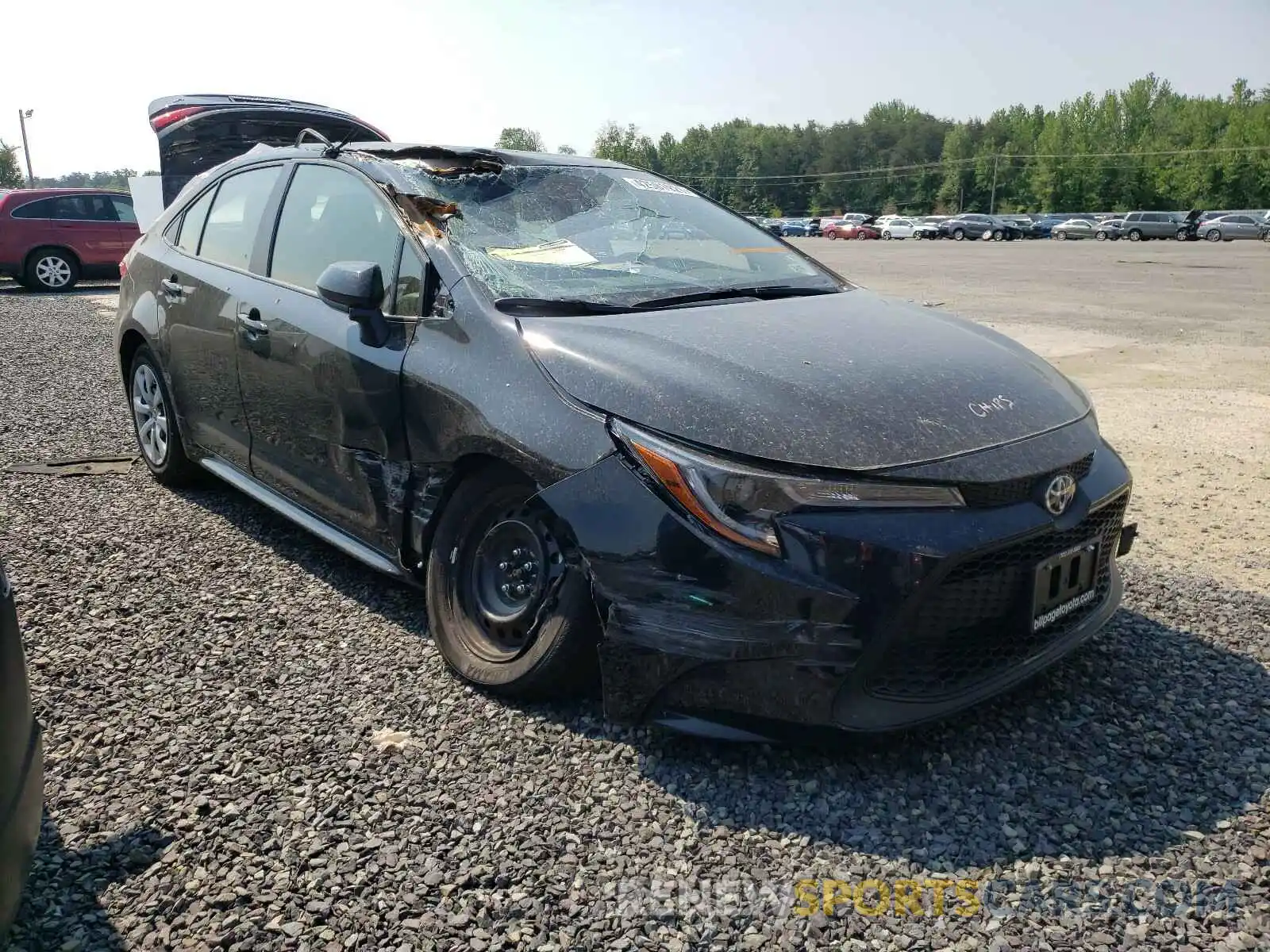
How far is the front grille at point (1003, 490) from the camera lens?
253cm

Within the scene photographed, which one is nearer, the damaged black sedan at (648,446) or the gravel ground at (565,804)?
the gravel ground at (565,804)

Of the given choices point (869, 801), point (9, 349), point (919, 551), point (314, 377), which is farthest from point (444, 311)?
point (9, 349)

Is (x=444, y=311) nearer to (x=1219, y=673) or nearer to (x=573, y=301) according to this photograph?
(x=573, y=301)

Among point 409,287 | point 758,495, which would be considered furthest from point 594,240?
point 758,495

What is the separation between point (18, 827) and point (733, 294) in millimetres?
2591

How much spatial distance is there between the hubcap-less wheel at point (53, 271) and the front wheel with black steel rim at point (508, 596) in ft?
53.5

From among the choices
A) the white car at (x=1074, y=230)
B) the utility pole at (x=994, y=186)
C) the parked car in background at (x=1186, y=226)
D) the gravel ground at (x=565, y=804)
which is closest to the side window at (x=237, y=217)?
the gravel ground at (x=565, y=804)

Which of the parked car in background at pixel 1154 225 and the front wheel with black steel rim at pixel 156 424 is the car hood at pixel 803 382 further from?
the parked car in background at pixel 1154 225

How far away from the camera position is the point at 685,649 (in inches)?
99.0

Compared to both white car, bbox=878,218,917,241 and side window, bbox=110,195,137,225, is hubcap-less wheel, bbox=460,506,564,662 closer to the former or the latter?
side window, bbox=110,195,137,225

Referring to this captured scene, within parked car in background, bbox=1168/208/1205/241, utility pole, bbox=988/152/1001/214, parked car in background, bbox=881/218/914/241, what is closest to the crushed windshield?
parked car in background, bbox=1168/208/1205/241

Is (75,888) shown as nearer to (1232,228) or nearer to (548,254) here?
(548,254)

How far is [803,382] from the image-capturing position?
2.75 meters

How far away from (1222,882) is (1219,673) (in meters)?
1.17
